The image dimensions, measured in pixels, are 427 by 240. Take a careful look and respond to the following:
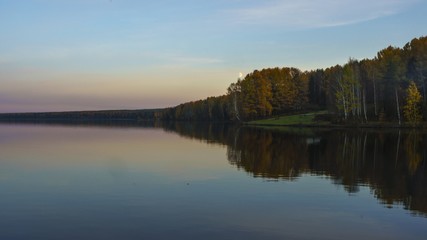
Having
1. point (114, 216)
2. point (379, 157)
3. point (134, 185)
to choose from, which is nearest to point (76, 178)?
point (134, 185)

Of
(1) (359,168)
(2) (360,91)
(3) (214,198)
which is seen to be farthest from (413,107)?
(3) (214,198)

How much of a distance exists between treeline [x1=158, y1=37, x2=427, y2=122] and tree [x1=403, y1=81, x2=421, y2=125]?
217 mm

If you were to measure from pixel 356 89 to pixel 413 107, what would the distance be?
20034mm

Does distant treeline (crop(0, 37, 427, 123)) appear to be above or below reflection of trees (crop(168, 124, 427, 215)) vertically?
above

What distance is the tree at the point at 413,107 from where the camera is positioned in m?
92.2

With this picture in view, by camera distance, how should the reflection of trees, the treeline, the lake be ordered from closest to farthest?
the lake → the reflection of trees → the treeline

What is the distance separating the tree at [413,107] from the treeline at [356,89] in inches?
8.5

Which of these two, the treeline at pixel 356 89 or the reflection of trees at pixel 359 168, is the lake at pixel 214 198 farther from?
the treeline at pixel 356 89

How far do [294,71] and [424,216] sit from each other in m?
152

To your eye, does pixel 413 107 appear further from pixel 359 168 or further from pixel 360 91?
pixel 359 168

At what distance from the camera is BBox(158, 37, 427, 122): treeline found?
100 meters

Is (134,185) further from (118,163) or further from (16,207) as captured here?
(118,163)

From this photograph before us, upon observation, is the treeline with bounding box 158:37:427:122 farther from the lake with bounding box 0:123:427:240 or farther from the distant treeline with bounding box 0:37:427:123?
the lake with bounding box 0:123:427:240

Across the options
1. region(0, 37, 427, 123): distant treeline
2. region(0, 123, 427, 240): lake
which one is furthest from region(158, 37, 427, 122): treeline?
region(0, 123, 427, 240): lake
